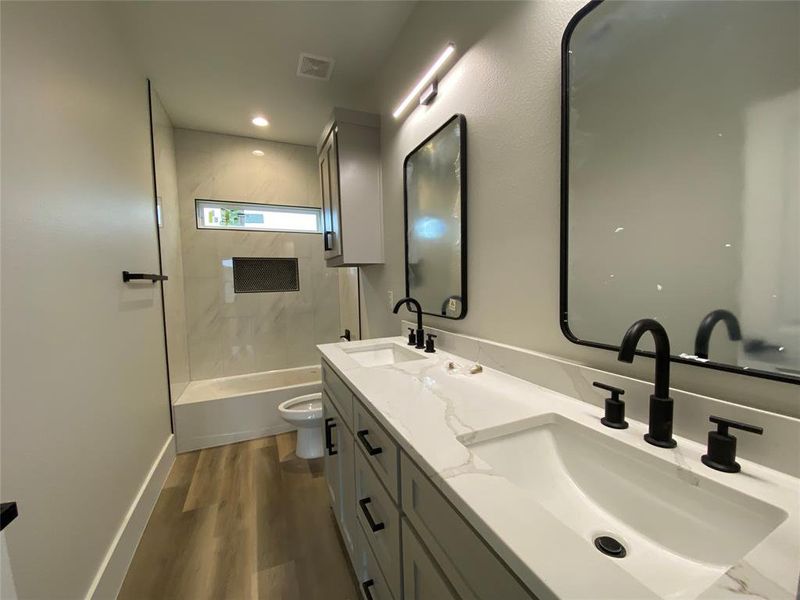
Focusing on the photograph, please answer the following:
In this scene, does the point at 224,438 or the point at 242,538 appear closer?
the point at 242,538

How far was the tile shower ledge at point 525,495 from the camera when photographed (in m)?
0.34

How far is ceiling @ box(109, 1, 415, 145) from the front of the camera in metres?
1.62

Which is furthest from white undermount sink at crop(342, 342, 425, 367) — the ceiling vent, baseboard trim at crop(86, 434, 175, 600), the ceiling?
the ceiling vent

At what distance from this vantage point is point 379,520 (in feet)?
2.95

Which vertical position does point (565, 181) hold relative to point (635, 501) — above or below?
above

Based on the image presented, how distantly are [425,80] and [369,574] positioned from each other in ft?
6.76

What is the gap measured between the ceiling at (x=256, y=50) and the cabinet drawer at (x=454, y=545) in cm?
212

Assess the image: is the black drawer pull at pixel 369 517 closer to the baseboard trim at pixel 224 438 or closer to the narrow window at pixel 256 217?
the baseboard trim at pixel 224 438

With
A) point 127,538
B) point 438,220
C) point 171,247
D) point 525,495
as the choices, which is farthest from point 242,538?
point 171,247

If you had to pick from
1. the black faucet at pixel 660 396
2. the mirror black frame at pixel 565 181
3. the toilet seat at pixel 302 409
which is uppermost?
the mirror black frame at pixel 565 181

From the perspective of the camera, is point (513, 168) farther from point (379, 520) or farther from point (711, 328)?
point (379, 520)

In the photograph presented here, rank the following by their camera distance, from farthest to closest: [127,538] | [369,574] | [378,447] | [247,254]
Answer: [247,254] < [127,538] < [369,574] < [378,447]

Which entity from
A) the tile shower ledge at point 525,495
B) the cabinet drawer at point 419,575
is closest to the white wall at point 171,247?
the tile shower ledge at point 525,495

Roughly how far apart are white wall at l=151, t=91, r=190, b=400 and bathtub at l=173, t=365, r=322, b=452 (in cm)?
16
